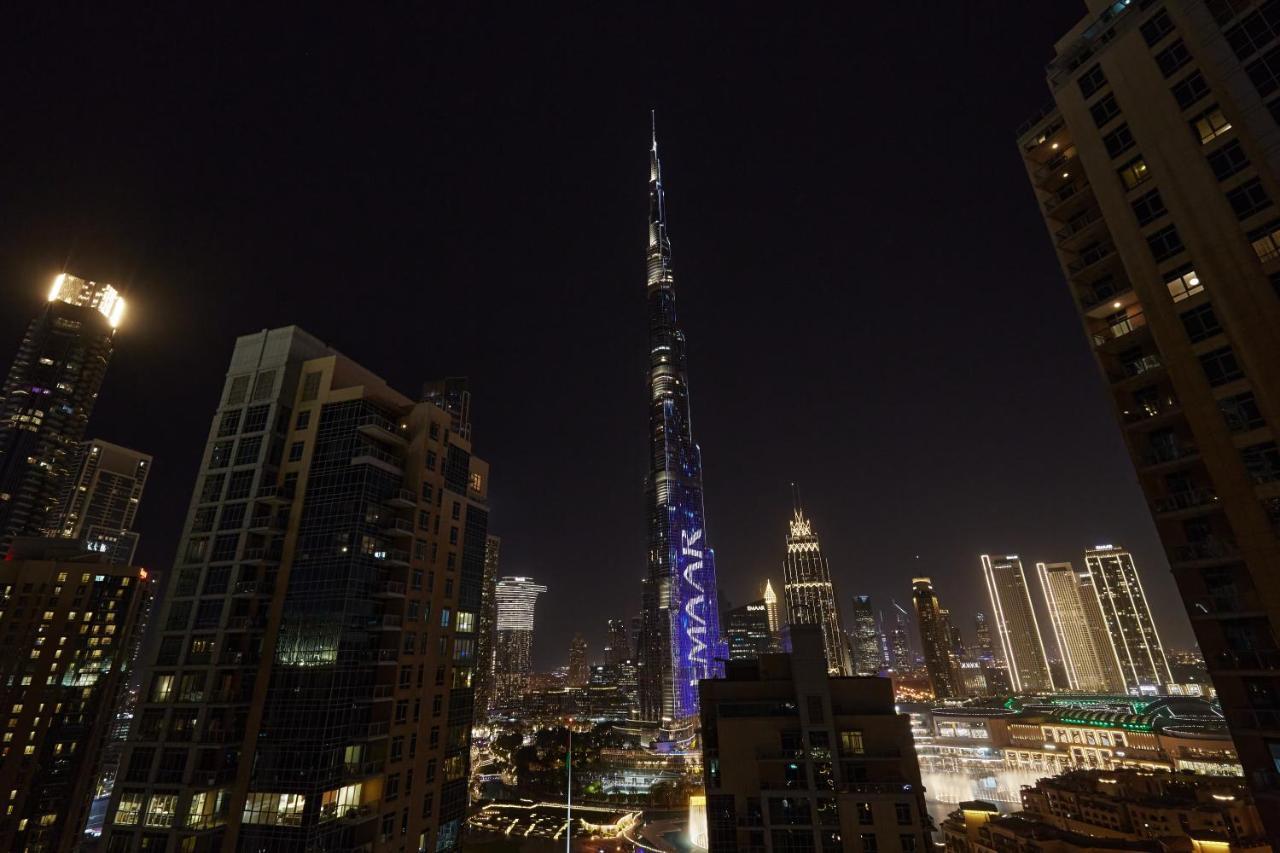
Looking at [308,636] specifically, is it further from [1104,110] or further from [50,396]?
[50,396]

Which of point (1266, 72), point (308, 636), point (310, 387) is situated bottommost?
point (308, 636)

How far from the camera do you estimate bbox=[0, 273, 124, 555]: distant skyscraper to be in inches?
5128

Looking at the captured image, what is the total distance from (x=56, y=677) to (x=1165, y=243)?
13169 cm

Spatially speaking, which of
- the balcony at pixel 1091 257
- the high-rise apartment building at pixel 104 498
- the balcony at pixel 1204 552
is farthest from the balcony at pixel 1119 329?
the high-rise apartment building at pixel 104 498

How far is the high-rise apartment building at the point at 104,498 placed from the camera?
168500mm

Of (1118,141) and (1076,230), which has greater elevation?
(1118,141)

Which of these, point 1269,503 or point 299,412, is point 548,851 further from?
point 1269,503

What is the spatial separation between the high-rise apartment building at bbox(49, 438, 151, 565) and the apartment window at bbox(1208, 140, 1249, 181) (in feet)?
779

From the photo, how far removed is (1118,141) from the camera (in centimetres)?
3022

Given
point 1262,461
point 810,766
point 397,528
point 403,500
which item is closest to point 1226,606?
point 1262,461

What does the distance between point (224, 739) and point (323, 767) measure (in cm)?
725

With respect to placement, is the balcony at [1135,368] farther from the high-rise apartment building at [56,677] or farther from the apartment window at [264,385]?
the high-rise apartment building at [56,677]

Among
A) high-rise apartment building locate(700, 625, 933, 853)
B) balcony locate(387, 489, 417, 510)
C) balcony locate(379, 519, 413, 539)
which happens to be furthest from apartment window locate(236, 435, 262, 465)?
high-rise apartment building locate(700, 625, 933, 853)

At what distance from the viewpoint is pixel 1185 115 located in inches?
1067
